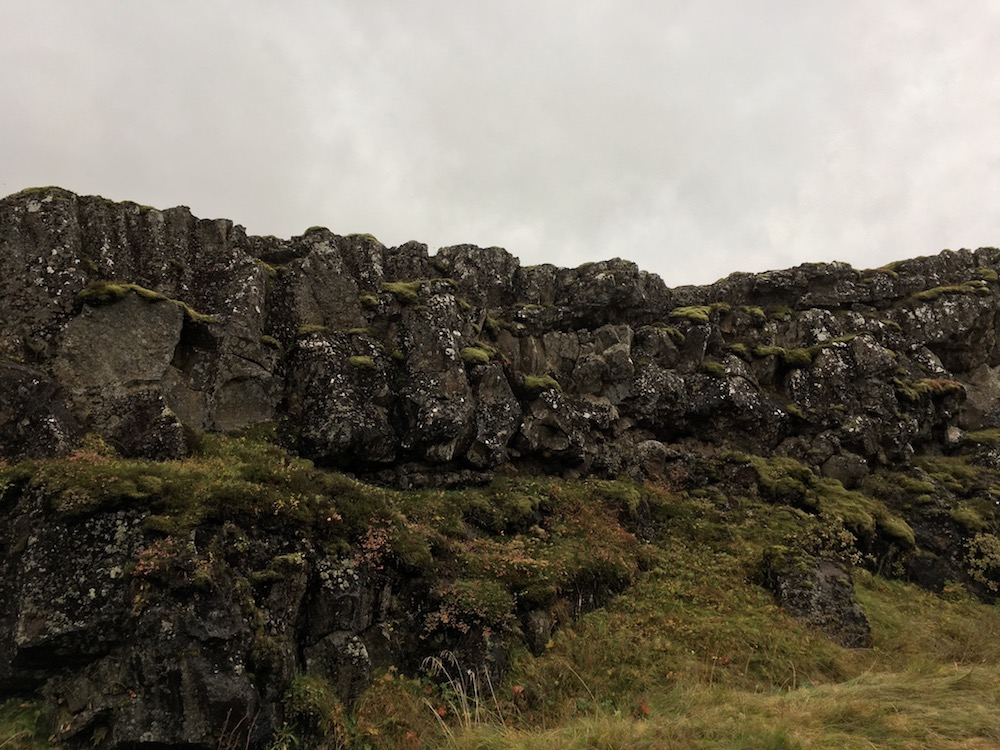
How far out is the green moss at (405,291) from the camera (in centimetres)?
2480

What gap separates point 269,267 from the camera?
77.9ft

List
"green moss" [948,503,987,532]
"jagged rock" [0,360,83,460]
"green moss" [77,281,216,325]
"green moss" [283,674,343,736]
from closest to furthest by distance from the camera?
"green moss" [283,674,343,736]
"jagged rock" [0,360,83,460]
"green moss" [77,281,216,325]
"green moss" [948,503,987,532]

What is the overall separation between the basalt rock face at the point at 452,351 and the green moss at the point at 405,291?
11 centimetres

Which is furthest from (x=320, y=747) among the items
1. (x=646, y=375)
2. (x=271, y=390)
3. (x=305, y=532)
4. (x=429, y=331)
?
(x=646, y=375)

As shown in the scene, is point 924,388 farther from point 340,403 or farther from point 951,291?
point 340,403

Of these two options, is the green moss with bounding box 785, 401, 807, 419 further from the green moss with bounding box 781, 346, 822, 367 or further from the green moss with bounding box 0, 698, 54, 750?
the green moss with bounding box 0, 698, 54, 750

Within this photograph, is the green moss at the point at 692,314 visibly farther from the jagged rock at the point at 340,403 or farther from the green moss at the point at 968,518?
the jagged rock at the point at 340,403

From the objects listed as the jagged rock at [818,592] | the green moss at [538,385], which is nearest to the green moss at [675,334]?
the green moss at [538,385]

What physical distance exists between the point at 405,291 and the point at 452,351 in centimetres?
414

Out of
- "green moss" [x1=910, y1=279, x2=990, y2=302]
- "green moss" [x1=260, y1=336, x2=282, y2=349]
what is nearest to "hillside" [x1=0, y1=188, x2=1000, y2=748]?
"green moss" [x1=260, y1=336, x2=282, y2=349]

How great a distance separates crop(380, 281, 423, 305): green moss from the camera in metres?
24.8

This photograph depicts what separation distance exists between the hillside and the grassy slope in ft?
0.29

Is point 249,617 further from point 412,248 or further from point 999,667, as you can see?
point 412,248

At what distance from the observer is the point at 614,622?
50.5 ft
